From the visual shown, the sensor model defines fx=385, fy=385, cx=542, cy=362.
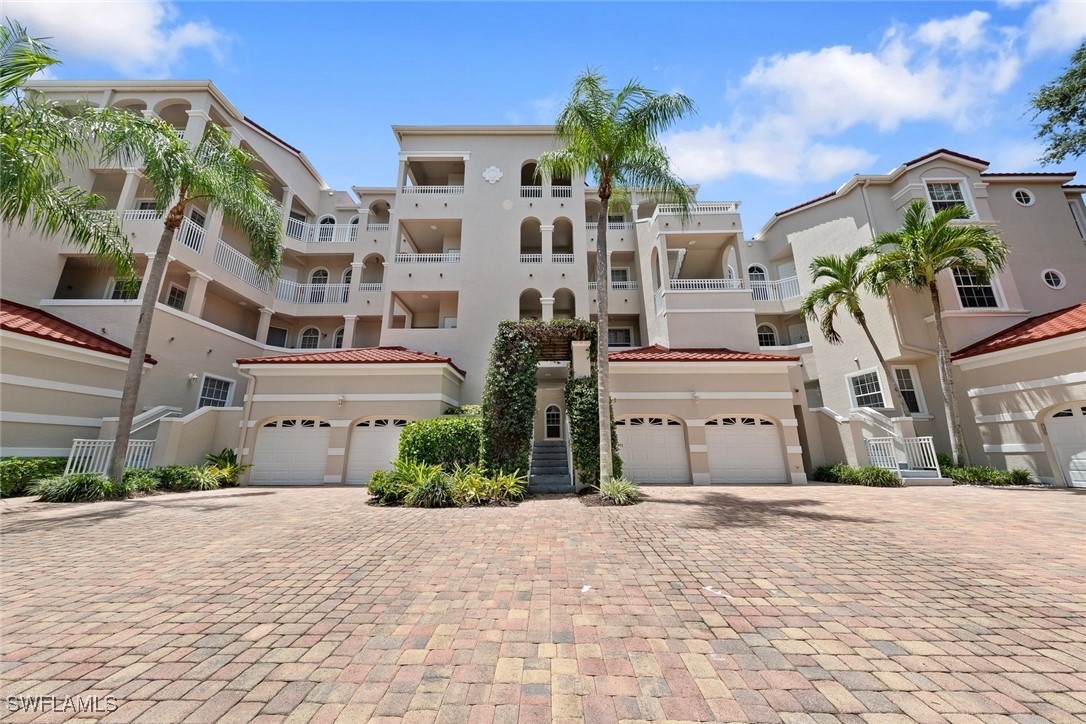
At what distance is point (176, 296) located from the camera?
680 inches

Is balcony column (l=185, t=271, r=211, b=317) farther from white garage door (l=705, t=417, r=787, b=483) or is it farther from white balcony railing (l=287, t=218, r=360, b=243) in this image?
white garage door (l=705, t=417, r=787, b=483)

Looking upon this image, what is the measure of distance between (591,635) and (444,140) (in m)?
23.2

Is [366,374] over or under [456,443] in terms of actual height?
over

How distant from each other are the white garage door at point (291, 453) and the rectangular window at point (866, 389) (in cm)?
2128

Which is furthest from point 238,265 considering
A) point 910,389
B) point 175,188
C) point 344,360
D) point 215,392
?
point 910,389

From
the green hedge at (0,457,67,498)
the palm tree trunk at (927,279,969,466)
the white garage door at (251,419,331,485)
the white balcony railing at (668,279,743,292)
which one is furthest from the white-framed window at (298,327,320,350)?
the palm tree trunk at (927,279,969,466)

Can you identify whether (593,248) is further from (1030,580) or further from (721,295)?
(1030,580)

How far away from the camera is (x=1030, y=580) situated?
435cm

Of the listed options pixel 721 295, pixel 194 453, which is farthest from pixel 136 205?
pixel 721 295

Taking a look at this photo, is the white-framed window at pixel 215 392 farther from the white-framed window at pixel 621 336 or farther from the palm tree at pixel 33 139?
the white-framed window at pixel 621 336

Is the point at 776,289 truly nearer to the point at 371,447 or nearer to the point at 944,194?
the point at 944,194

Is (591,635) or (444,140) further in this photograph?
(444,140)

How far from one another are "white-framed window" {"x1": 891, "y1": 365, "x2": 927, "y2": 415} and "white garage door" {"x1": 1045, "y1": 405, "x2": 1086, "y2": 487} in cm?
335

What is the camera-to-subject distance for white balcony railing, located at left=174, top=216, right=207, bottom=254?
1592cm
